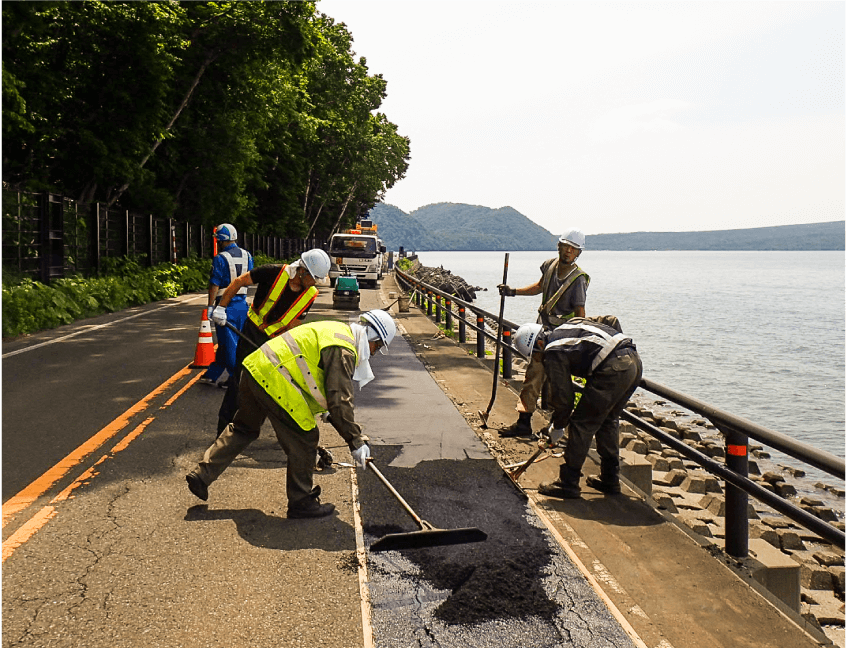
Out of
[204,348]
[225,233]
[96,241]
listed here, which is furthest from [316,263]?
[96,241]

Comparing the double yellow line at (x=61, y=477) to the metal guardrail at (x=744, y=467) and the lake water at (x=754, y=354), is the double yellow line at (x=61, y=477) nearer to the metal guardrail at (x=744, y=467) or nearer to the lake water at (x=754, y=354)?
the metal guardrail at (x=744, y=467)

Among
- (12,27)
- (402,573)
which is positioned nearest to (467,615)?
(402,573)

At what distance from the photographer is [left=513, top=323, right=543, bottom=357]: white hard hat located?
19.7 feet

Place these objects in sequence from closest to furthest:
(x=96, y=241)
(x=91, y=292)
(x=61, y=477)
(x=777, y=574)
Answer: (x=777, y=574) < (x=61, y=477) < (x=91, y=292) < (x=96, y=241)

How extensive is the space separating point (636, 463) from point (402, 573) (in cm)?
309

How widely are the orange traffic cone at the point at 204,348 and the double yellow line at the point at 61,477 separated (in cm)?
190

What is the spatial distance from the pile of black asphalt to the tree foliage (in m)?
12.2

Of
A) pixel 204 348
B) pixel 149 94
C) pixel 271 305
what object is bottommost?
pixel 204 348

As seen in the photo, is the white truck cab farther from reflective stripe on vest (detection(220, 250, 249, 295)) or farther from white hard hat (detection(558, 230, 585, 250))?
white hard hat (detection(558, 230, 585, 250))

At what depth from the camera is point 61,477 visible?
5828mm

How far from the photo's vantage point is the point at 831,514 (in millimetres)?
10922

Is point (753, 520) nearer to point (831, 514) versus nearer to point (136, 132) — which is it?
point (831, 514)

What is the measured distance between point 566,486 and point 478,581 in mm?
1766

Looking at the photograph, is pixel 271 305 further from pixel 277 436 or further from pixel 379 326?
pixel 379 326
